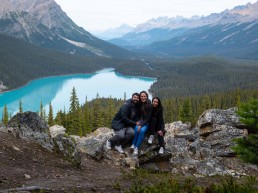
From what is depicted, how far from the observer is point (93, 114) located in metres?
77.8

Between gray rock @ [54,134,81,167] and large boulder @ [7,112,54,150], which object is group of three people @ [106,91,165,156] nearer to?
gray rock @ [54,134,81,167]

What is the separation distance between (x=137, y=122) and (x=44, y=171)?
619 cm

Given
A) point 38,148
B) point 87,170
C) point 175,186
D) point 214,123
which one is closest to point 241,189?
point 175,186

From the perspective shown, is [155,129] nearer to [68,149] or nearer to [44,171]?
[68,149]

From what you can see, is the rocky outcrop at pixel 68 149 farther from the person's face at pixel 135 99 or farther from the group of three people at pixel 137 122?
the person's face at pixel 135 99

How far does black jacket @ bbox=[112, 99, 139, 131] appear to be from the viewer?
1794 cm

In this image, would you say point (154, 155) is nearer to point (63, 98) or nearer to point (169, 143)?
point (169, 143)

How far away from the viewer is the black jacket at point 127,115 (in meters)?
17.9

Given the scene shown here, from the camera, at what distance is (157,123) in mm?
18469

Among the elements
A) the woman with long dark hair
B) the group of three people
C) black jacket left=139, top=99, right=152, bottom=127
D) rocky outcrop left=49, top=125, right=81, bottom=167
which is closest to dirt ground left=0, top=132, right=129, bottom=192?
rocky outcrop left=49, top=125, right=81, bottom=167

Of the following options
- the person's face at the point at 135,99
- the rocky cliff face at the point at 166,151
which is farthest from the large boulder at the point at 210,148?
the person's face at the point at 135,99

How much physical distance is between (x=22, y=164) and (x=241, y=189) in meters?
8.78

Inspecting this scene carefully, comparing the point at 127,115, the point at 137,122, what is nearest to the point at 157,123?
the point at 137,122

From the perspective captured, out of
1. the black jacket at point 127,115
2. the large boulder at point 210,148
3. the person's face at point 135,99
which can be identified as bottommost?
the large boulder at point 210,148
